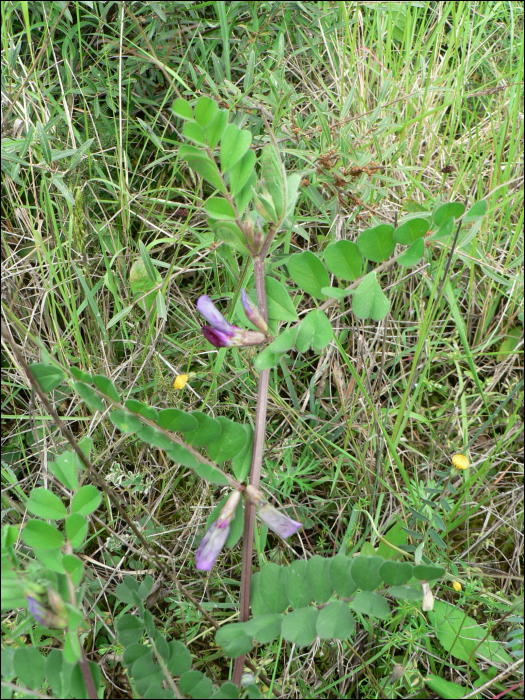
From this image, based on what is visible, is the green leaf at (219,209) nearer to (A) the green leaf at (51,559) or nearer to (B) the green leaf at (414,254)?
(B) the green leaf at (414,254)

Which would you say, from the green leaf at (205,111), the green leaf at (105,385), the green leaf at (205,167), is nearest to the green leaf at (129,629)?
the green leaf at (105,385)

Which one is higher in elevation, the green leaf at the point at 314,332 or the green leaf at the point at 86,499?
the green leaf at the point at 314,332

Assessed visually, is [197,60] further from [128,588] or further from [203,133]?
[128,588]

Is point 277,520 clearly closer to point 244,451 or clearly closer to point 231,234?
point 244,451

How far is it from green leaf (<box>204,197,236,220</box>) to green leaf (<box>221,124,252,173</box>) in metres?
0.07

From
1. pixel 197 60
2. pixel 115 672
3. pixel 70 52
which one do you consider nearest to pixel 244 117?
pixel 197 60

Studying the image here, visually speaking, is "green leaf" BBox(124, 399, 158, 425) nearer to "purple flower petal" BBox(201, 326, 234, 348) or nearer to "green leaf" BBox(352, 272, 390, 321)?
"purple flower petal" BBox(201, 326, 234, 348)

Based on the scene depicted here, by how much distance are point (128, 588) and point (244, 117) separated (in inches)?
56.9

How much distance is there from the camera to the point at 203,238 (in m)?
1.92

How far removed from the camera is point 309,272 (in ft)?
4.47

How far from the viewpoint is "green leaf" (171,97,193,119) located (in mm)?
1143

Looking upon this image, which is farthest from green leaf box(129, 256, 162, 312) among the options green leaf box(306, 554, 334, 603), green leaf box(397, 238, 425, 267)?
green leaf box(306, 554, 334, 603)

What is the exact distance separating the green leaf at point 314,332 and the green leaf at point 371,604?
52 cm

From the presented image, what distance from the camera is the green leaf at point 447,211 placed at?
1.24 meters
